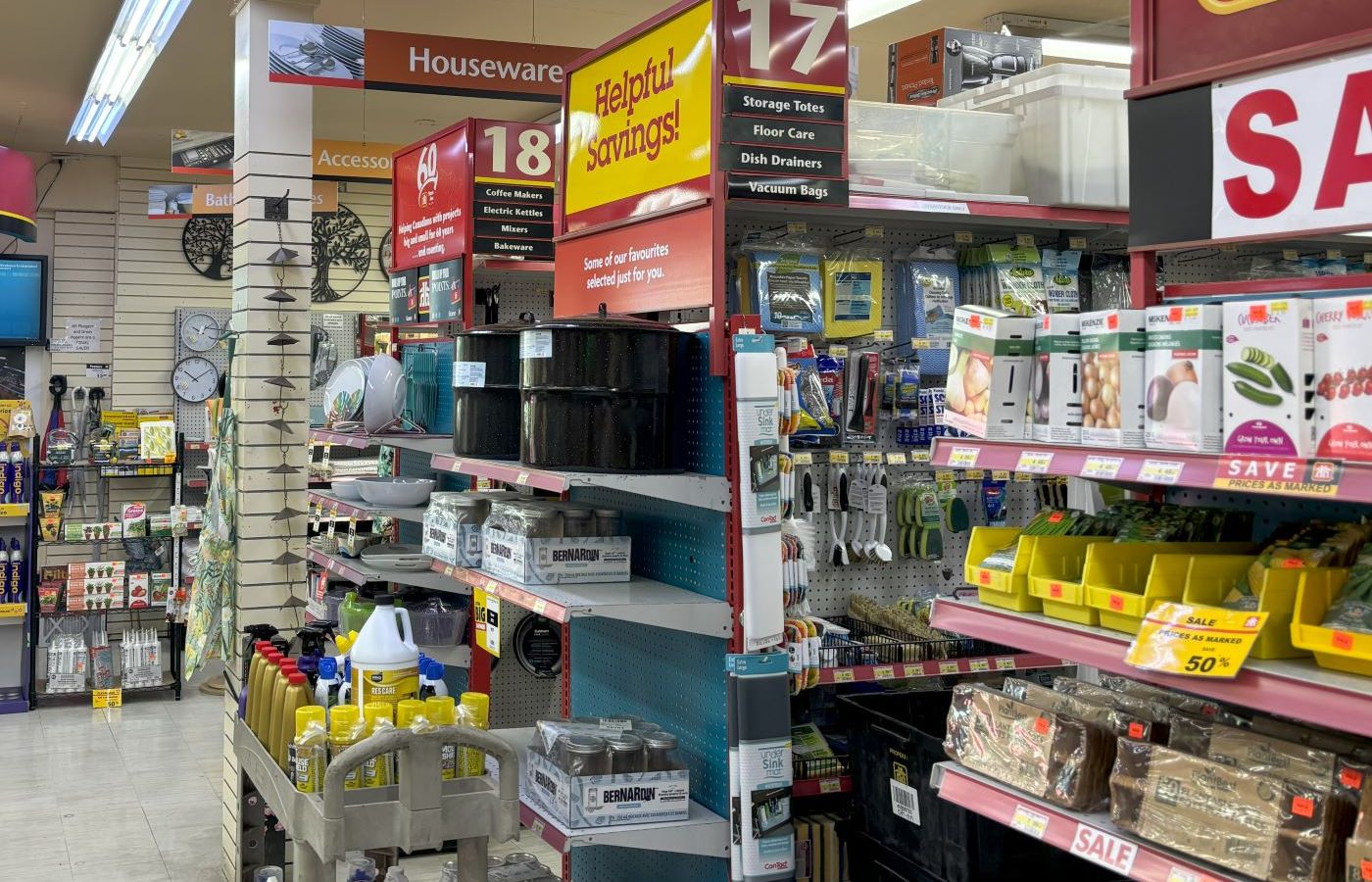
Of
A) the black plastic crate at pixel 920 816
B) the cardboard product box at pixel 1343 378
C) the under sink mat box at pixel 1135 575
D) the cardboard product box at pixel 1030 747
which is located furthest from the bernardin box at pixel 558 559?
the cardboard product box at pixel 1343 378

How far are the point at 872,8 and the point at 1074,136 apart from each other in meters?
3.31

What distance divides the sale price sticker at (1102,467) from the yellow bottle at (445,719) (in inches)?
61.0

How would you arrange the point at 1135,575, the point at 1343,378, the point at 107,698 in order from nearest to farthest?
1. the point at 1343,378
2. the point at 1135,575
3. the point at 107,698

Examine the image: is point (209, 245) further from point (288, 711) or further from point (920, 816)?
point (920, 816)

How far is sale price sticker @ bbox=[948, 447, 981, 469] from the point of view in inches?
94.3

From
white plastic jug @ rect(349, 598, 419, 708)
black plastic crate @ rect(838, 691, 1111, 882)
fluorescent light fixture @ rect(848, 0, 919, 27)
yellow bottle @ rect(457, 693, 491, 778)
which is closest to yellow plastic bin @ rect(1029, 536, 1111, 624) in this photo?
black plastic crate @ rect(838, 691, 1111, 882)

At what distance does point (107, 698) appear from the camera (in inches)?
327

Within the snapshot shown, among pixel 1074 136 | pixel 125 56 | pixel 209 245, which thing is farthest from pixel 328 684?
pixel 209 245

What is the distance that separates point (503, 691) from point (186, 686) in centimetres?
407

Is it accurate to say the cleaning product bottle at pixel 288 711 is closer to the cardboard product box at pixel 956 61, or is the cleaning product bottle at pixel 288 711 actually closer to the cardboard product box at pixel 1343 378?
the cardboard product box at pixel 1343 378

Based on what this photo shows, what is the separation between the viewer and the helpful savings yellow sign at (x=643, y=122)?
3416 millimetres

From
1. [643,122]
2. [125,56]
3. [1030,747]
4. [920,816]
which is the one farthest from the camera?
[125,56]

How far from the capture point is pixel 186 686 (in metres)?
8.94

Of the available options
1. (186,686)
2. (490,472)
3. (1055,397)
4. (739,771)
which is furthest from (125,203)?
(1055,397)
